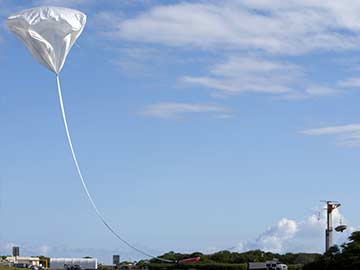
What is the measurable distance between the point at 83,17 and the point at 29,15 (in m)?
3.36

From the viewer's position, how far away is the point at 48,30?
58125mm

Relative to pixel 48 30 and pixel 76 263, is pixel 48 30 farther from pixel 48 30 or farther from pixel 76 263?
pixel 76 263

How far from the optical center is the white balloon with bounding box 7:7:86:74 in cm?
5784

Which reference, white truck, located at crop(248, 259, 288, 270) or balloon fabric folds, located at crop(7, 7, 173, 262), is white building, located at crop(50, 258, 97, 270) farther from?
→ balloon fabric folds, located at crop(7, 7, 173, 262)

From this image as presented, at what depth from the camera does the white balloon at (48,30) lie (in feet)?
190

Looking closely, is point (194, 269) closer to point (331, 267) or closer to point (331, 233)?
point (331, 233)

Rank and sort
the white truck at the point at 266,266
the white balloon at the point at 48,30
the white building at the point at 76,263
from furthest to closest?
the white building at the point at 76,263
the white truck at the point at 266,266
the white balloon at the point at 48,30

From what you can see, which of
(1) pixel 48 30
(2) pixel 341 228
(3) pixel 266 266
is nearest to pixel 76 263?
(3) pixel 266 266

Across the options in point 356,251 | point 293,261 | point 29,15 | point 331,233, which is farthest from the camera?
point 293,261

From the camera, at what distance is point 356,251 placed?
123 metres

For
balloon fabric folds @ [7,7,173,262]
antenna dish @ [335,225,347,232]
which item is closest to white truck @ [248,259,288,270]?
antenna dish @ [335,225,347,232]

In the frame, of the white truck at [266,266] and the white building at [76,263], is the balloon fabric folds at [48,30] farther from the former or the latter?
the white building at [76,263]

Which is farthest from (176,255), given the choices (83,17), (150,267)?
(83,17)

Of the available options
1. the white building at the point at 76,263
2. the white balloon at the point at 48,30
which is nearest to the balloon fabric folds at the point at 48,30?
the white balloon at the point at 48,30
